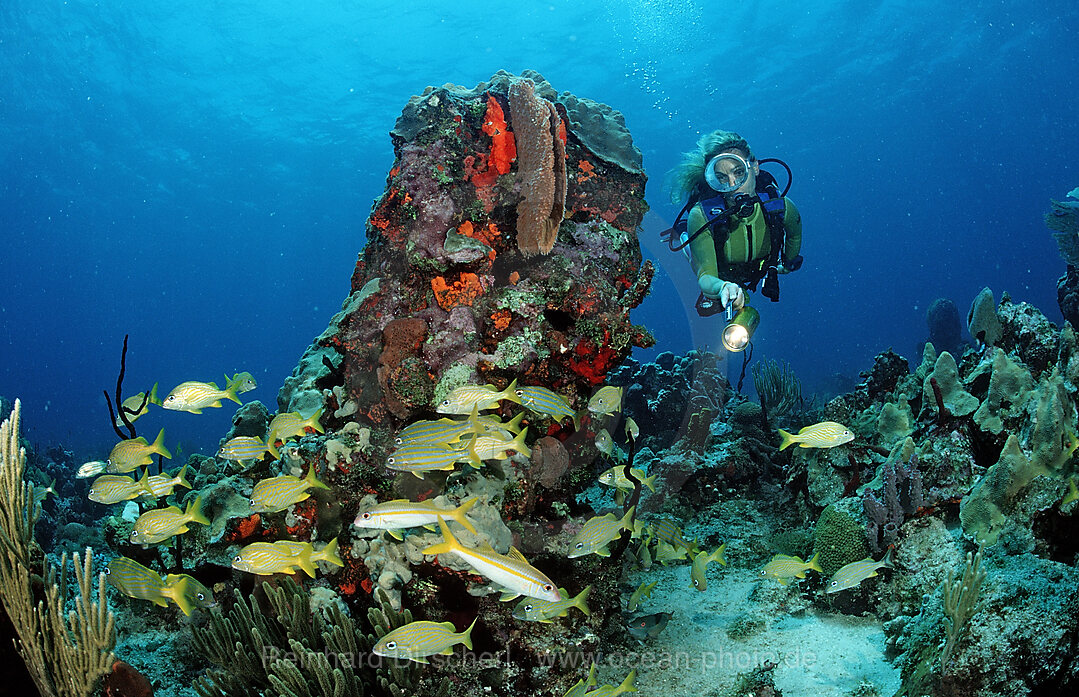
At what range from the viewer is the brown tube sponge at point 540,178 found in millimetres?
4480

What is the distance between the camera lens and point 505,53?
3475 cm

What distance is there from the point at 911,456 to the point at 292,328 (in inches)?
4961

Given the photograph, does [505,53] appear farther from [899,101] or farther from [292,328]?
[292,328]

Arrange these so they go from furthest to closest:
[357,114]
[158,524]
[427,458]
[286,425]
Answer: [357,114], [286,425], [158,524], [427,458]

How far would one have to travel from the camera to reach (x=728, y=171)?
5.68m

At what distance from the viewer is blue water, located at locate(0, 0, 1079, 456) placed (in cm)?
3120

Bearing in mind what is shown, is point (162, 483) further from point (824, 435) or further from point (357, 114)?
point (357, 114)

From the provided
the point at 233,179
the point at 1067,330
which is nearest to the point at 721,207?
the point at 1067,330

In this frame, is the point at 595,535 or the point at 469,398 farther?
the point at 595,535

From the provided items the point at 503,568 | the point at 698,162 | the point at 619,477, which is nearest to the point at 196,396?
the point at 503,568

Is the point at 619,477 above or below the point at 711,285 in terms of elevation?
below

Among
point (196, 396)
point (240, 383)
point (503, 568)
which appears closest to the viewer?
point (503, 568)

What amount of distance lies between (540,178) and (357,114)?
41230mm

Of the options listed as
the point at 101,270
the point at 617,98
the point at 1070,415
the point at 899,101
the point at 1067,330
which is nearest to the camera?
the point at 1070,415
